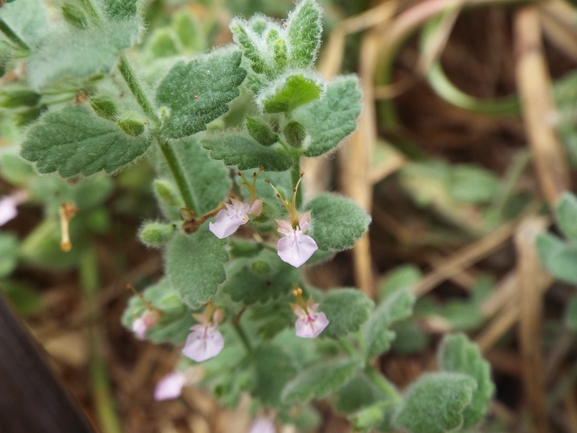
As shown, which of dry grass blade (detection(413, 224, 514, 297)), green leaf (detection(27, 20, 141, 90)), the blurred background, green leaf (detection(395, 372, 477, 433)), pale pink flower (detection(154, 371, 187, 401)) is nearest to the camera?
green leaf (detection(27, 20, 141, 90))

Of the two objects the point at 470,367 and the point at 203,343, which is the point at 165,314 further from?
the point at 470,367

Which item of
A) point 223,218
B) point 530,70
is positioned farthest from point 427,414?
point 530,70

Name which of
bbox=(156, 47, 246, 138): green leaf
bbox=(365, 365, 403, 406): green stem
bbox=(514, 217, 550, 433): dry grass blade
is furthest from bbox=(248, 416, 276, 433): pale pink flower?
bbox=(156, 47, 246, 138): green leaf

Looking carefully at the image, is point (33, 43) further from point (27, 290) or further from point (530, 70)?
point (530, 70)

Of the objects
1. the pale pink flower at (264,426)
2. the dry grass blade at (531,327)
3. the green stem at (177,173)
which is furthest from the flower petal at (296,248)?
the dry grass blade at (531,327)

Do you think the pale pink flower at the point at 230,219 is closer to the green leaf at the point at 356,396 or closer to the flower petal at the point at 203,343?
the flower petal at the point at 203,343

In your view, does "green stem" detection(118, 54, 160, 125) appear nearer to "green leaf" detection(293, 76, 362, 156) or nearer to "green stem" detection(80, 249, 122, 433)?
"green leaf" detection(293, 76, 362, 156)
